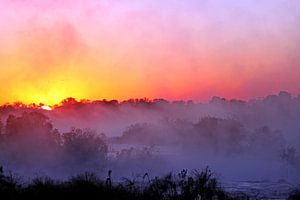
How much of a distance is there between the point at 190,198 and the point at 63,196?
15289 mm

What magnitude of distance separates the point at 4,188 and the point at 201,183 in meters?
24.3

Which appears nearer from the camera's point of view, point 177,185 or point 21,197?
point 21,197

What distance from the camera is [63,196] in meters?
61.6

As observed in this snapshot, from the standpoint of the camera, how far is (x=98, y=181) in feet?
225

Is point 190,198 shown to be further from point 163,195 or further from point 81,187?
point 81,187

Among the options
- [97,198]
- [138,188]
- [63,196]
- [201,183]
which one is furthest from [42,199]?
[201,183]

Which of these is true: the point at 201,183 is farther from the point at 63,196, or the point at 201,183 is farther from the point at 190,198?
the point at 63,196

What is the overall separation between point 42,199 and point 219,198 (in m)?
22.7

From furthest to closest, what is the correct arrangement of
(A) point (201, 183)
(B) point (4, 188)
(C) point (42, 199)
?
(A) point (201, 183), (C) point (42, 199), (B) point (4, 188)

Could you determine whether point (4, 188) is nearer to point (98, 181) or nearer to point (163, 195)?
point (98, 181)

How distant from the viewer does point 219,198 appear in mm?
69062

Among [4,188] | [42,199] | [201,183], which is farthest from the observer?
[201,183]

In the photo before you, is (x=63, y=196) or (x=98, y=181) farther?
(x=98, y=181)

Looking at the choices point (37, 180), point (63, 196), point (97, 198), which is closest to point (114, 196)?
point (97, 198)
